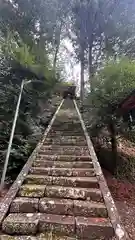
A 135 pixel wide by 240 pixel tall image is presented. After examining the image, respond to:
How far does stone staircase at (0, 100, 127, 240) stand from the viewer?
2336 millimetres

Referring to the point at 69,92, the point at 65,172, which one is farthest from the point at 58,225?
the point at 69,92

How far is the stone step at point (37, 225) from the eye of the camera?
234cm

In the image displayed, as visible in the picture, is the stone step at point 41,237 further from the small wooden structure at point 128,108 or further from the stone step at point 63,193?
the small wooden structure at point 128,108

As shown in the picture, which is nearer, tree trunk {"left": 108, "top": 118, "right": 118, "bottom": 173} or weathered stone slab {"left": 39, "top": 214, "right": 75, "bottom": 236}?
weathered stone slab {"left": 39, "top": 214, "right": 75, "bottom": 236}

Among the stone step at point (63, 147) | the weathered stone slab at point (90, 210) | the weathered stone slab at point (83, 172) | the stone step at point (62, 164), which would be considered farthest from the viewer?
the stone step at point (63, 147)

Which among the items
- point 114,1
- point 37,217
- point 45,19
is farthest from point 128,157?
point 114,1

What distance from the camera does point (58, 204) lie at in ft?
8.98

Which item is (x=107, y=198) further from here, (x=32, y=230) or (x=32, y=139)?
(x=32, y=139)

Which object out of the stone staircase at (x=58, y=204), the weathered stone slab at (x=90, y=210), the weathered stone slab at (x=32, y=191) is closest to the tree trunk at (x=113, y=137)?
the stone staircase at (x=58, y=204)

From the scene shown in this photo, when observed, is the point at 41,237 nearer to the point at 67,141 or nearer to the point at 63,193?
the point at 63,193

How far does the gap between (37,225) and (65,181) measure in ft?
3.29

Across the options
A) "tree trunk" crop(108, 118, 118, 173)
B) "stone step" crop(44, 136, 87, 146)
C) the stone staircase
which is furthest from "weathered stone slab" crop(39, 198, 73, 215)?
"tree trunk" crop(108, 118, 118, 173)

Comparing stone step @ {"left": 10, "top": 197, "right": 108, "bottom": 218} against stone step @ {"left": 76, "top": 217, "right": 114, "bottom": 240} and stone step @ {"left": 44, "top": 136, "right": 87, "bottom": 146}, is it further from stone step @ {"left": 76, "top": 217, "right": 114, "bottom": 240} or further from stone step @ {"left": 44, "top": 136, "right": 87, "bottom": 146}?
stone step @ {"left": 44, "top": 136, "right": 87, "bottom": 146}

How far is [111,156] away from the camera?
7871 millimetres
